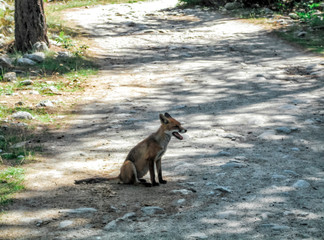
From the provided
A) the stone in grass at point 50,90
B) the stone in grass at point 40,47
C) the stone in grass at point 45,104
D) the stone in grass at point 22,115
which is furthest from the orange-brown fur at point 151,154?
the stone in grass at point 40,47

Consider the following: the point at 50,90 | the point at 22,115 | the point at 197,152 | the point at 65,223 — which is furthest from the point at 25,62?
the point at 65,223

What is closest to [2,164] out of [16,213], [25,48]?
[16,213]

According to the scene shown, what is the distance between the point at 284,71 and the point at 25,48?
6599 millimetres

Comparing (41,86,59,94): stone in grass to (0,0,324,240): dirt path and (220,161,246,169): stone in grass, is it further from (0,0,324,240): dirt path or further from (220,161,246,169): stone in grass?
(220,161,246,169): stone in grass

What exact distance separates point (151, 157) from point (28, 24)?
7.72m

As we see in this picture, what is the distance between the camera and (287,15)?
58.1 feet

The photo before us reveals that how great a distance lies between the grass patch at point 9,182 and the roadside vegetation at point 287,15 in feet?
30.9

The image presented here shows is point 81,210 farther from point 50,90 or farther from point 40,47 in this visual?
point 40,47

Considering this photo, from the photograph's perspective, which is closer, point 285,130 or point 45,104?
point 285,130

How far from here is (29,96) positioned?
9109mm

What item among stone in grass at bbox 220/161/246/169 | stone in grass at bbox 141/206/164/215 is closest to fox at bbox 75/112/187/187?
stone in grass at bbox 141/206/164/215

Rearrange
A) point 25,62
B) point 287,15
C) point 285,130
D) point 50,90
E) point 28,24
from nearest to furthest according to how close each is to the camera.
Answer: point 285,130
point 50,90
point 25,62
point 28,24
point 287,15

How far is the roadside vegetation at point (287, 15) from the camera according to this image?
14037 mm

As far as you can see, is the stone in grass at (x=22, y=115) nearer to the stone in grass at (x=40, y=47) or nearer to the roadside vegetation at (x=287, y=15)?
the stone in grass at (x=40, y=47)
